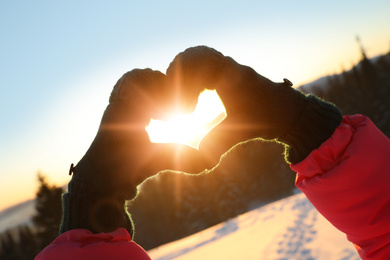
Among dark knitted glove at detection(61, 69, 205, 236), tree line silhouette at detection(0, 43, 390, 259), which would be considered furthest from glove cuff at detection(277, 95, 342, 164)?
tree line silhouette at detection(0, 43, 390, 259)

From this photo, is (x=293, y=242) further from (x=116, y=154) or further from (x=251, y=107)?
(x=116, y=154)

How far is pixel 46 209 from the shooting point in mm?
26672

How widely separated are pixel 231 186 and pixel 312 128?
1772 inches

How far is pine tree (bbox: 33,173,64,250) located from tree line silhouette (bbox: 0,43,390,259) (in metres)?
14.8

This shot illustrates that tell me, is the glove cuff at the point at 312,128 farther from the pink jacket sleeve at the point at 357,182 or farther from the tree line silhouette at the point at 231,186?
the tree line silhouette at the point at 231,186

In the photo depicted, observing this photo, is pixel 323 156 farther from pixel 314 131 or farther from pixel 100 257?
pixel 100 257

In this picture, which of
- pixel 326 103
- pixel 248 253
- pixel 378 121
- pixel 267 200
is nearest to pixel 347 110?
pixel 378 121

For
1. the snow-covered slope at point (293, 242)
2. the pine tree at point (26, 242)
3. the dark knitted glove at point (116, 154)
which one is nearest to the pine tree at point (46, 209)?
the pine tree at point (26, 242)

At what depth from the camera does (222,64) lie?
2.55ft

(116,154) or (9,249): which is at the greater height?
(116,154)

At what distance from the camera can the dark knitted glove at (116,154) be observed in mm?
760

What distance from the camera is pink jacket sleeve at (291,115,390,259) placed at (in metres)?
0.77

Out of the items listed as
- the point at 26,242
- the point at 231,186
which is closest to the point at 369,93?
the point at 231,186

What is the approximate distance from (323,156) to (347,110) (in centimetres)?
5219
